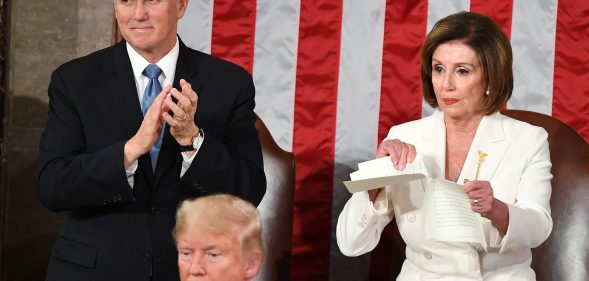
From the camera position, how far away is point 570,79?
3889 millimetres

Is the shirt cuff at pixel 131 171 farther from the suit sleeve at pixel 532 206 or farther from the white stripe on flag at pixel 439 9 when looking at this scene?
the white stripe on flag at pixel 439 9

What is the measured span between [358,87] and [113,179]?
6.03 ft

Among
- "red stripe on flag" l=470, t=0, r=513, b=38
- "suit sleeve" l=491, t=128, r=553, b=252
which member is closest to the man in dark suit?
"suit sleeve" l=491, t=128, r=553, b=252

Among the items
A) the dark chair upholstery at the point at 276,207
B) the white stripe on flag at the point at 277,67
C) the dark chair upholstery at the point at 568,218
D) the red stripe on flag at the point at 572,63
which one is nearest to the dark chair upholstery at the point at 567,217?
the dark chair upholstery at the point at 568,218

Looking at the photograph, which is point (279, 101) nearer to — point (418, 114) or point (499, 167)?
point (418, 114)

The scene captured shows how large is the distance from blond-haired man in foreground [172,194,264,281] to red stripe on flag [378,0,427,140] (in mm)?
1873

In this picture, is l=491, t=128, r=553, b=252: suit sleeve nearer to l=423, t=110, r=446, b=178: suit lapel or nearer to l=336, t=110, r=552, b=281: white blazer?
l=336, t=110, r=552, b=281: white blazer

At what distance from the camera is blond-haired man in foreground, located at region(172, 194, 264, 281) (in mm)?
2105

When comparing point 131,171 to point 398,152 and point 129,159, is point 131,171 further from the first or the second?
point 398,152

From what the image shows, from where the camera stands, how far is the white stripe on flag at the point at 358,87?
3.97 metres

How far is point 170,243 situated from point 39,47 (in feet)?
6.12

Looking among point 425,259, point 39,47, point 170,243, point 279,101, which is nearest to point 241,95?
point 170,243

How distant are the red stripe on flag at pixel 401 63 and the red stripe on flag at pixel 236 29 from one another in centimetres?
61

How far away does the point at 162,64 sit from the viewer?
2.60 metres
